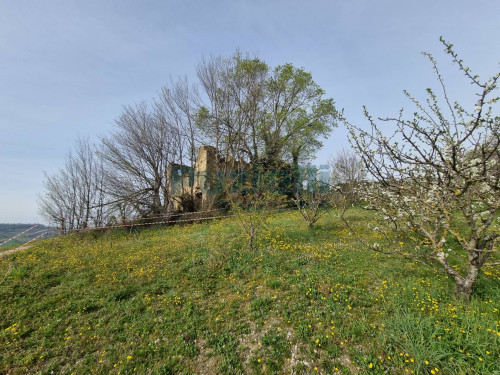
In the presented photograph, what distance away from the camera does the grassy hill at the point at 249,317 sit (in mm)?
2639

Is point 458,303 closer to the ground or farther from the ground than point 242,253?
closer to the ground

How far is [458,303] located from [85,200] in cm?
Answer: 1678

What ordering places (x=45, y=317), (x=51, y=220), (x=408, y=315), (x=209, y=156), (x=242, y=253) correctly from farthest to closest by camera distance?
1. (x=209, y=156)
2. (x=51, y=220)
3. (x=242, y=253)
4. (x=45, y=317)
5. (x=408, y=315)

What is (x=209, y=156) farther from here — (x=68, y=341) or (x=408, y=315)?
(x=408, y=315)

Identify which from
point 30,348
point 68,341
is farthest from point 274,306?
point 30,348

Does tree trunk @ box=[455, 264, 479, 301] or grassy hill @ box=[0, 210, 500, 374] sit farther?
tree trunk @ box=[455, 264, 479, 301]

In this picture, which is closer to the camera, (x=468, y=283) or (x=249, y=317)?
(x=468, y=283)

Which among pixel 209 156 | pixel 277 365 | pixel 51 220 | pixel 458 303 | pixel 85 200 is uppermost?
pixel 209 156

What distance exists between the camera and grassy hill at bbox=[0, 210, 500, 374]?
2639 mm

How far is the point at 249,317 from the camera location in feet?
Result: 11.6

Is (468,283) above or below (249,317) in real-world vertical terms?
above

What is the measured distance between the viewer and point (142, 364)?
9.05ft

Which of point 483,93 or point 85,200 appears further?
point 85,200

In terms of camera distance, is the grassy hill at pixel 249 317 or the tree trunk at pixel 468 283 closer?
the grassy hill at pixel 249 317
